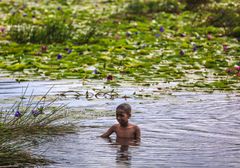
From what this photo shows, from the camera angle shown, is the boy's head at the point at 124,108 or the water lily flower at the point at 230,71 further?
the water lily flower at the point at 230,71

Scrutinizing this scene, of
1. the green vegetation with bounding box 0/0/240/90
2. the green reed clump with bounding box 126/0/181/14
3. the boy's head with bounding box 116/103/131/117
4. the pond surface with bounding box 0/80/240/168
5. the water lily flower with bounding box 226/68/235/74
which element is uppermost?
the green reed clump with bounding box 126/0/181/14

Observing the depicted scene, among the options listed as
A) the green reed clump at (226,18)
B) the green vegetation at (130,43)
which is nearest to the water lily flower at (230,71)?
the green vegetation at (130,43)

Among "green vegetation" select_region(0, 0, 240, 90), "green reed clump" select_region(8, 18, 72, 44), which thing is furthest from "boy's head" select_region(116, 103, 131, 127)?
"green reed clump" select_region(8, 18, 72, 44)

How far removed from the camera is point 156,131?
10016mm

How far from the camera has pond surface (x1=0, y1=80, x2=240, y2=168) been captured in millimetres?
8258

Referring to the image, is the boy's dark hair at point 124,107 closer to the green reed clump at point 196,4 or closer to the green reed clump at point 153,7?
the green reed clump at point 153,7

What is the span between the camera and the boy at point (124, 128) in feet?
31.0

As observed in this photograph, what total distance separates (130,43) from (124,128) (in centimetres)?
879

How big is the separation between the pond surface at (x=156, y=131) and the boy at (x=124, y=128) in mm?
121

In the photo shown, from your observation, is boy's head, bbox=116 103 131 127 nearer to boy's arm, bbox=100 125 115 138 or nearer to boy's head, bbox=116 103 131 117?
boy's head, bbox=116 103 131 117

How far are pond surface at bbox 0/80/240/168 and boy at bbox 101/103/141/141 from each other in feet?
0.40

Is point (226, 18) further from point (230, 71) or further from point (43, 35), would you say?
point (230, 71)

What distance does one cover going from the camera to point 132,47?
17469 millimetres

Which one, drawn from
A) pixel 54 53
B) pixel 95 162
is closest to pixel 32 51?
pixel 54 53
